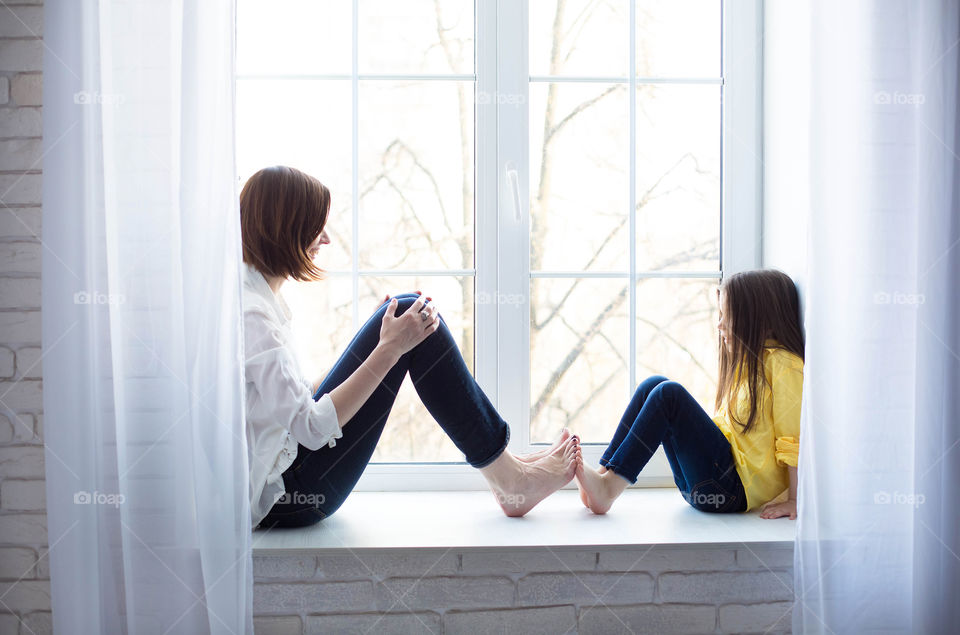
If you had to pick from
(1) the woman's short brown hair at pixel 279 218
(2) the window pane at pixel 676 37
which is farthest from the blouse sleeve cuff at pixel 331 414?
(2) the window pane at pixel 676 37

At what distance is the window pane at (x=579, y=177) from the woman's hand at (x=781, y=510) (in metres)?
0.68

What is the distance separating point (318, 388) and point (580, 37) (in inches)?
43.7

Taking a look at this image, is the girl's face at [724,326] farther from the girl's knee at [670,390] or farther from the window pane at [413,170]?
the window pane at [413,170]

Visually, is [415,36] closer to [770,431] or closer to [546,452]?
[546,452]

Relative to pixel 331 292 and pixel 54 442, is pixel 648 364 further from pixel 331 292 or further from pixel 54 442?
pixel 54 442

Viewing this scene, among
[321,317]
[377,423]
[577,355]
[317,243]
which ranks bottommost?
[377,423]

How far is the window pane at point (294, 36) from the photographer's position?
1.83 meters

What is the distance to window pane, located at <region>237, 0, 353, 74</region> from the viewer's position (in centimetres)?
183

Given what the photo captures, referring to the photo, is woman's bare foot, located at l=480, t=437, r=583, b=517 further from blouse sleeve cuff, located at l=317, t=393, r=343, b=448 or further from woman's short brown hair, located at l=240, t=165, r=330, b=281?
woman's short brown hair, located at l=240, t=165, r=330, b=281

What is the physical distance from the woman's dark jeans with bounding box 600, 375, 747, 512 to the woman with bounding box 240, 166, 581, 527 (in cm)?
25

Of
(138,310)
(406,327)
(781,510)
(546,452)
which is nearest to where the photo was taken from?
(138,310)

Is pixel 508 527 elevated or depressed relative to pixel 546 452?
depressed

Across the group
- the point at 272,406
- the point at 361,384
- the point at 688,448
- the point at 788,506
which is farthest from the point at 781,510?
the point at 272,406

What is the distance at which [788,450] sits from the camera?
1.62 m
